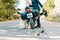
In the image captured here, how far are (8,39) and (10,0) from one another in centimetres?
1332

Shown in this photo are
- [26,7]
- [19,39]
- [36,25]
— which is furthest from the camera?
[36,25]

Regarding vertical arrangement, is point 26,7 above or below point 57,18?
above

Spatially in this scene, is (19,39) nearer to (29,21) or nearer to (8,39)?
(8,39)

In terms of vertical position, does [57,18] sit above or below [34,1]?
below

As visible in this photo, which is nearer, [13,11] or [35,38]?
[35,38]

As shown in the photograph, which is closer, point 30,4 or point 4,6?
point 30,4

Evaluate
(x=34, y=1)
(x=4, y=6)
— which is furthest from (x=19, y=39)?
(x=4, y=6)

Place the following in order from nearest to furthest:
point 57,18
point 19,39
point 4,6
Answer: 1. point 19,39
2. point 57,18
3. point 4,6

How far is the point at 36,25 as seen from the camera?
13.8 meters

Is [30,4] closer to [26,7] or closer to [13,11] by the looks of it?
[26,7]

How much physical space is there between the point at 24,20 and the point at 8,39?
3.51 metres

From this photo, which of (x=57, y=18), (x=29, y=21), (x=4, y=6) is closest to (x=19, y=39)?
(x=29, y=21)

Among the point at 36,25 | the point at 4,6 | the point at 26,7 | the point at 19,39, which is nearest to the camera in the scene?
the point at 19,39

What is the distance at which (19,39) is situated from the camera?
32.7 feet
